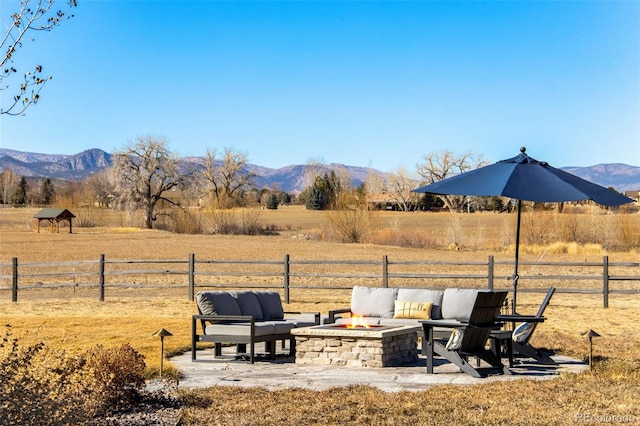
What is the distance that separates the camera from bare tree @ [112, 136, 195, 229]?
55.9 meters

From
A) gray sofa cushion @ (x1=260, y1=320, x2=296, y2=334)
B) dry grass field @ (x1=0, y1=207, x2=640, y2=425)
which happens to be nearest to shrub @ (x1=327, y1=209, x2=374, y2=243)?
dry grass field @ (x1=0, y1=207, x2=640, y2=425)

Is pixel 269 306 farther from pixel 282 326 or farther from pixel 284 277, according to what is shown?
pixel 284 277

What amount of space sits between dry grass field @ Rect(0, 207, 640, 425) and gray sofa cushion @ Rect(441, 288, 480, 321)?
4.62 ft

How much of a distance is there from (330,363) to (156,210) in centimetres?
4920

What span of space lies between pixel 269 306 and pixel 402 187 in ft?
279

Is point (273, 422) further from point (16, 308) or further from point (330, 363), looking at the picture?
point (16, 308)

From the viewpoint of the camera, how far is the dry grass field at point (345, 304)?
264 inches

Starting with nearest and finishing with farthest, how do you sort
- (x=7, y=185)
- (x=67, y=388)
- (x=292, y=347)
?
1. (x=67, y=388)
2. (x=292, y=347)
3. (x=7, y=185)

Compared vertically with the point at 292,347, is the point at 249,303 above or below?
above

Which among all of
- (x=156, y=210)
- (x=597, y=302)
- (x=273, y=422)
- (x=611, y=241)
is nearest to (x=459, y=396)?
(x=273, y=422)

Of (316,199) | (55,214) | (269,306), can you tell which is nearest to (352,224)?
(55,214)

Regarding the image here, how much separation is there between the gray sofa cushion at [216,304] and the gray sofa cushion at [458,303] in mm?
2592

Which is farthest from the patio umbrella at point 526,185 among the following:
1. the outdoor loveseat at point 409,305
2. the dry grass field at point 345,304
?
the dry grass field at point 345,304

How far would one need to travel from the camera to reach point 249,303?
1045 cm
